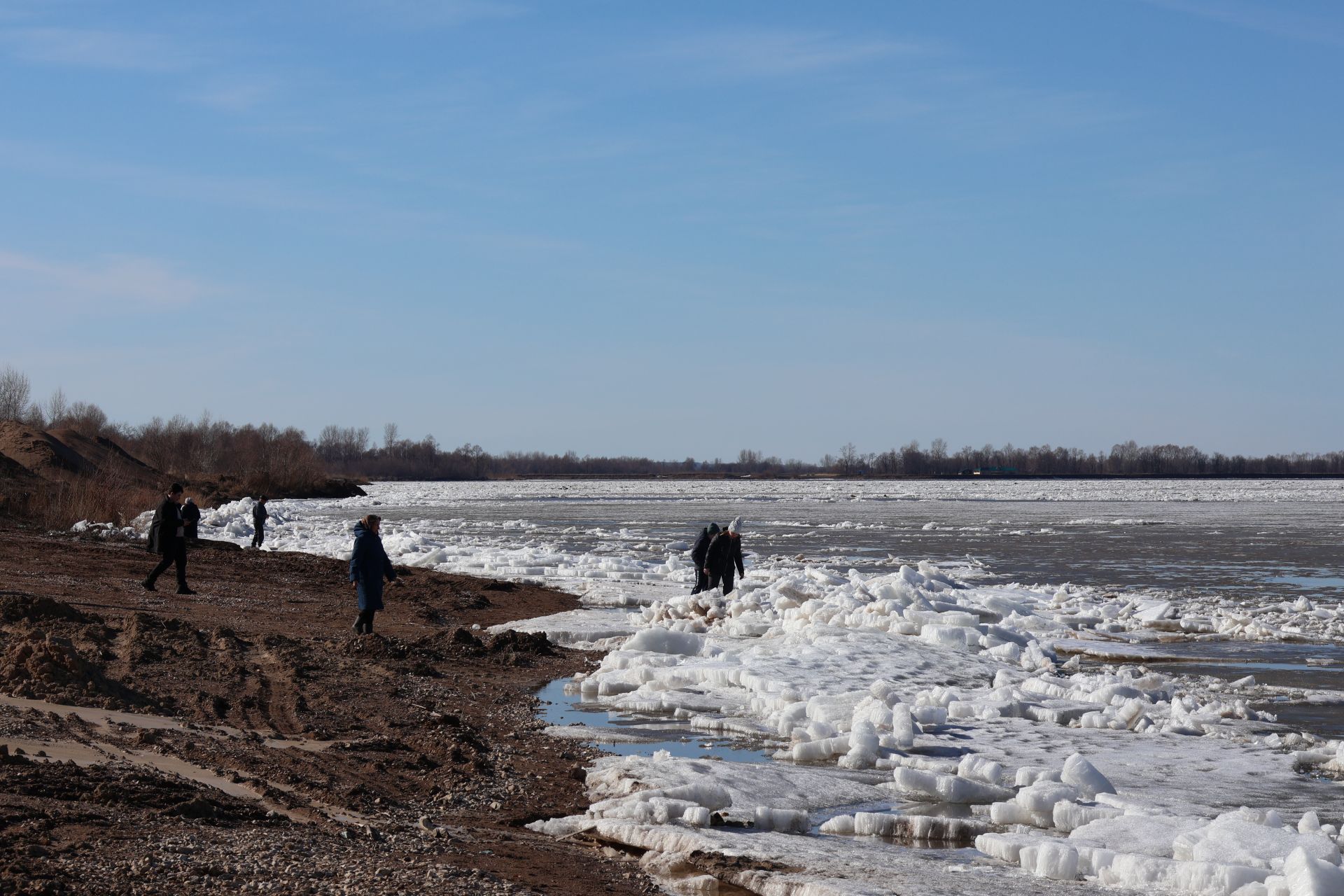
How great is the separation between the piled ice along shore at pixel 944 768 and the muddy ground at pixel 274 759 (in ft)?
2.01

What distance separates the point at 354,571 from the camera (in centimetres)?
1295

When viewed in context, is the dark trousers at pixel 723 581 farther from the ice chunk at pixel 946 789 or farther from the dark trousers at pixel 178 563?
the ice chunk at pixel 946 789

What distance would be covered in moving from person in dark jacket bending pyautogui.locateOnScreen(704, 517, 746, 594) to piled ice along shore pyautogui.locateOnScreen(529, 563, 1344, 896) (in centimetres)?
182

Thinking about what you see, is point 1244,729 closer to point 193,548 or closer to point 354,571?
point 354,571

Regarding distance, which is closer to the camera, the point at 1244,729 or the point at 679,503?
the point at 1244,729

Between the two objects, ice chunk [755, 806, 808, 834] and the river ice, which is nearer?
the river ice

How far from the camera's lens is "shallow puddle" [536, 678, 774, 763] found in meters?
8.43

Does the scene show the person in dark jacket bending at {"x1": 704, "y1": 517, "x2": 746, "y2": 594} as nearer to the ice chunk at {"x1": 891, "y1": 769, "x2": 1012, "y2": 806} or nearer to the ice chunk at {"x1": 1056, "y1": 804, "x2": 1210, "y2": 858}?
the ice chunk at {"x1": 891, "y1": 769, "x2": 1012, "y2": 806}

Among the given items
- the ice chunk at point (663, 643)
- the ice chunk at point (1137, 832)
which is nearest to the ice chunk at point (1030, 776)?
the ice chunk at point (1137, 832)

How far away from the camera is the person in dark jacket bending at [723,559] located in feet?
53.9

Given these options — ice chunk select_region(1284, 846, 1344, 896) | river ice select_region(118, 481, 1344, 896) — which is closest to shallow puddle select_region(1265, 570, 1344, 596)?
river ice select_region(118, 481, 1344, 896)

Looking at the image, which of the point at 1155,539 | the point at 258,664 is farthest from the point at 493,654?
the point at 1155,539

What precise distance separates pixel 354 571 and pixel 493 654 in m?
1.82

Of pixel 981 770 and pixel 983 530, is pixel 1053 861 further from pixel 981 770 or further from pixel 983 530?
pixel 983 530
